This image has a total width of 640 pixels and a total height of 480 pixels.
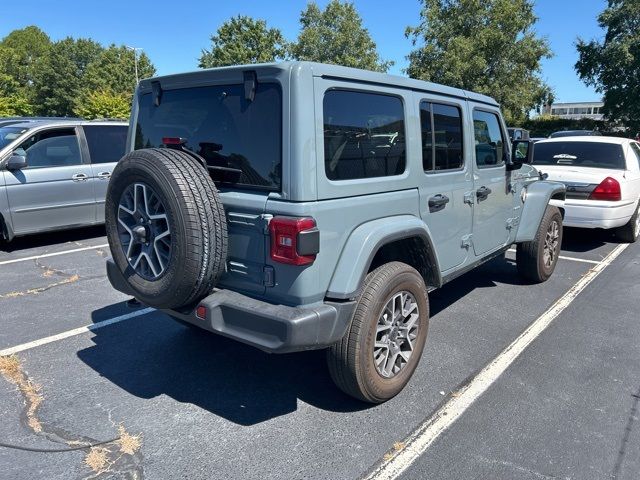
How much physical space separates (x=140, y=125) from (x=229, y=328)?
5.65ft

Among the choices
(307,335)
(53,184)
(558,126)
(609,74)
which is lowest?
(307,335)

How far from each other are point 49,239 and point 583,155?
8352mm

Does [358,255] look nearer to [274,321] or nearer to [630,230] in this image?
[274,321]

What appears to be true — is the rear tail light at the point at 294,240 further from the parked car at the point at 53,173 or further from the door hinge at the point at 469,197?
the parked car at the point at 53,173

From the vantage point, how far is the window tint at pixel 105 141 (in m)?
7.67

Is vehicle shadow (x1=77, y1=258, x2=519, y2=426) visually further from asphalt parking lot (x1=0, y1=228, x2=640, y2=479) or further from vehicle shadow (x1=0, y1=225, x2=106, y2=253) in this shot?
vehicle shadow (x1=0, y1=225, x2=106, y2=253)

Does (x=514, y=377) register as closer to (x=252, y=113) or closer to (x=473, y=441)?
(x=473, y=441)

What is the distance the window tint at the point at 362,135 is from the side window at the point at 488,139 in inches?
50.3

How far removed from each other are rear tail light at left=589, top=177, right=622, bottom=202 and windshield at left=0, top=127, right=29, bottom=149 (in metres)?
8.05

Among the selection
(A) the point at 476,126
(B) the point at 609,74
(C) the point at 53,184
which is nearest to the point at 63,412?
(A) the point at 476,126

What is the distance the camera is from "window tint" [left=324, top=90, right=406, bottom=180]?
278 centimetres

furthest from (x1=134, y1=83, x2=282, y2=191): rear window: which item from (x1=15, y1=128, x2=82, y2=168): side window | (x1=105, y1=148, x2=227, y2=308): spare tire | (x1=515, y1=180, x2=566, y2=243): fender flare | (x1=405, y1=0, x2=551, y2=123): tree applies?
(x1=405, y1=0, x2=551, y2=123): tree

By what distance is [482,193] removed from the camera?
4203 mm

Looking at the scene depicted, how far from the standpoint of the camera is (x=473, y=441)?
9.12 feet
